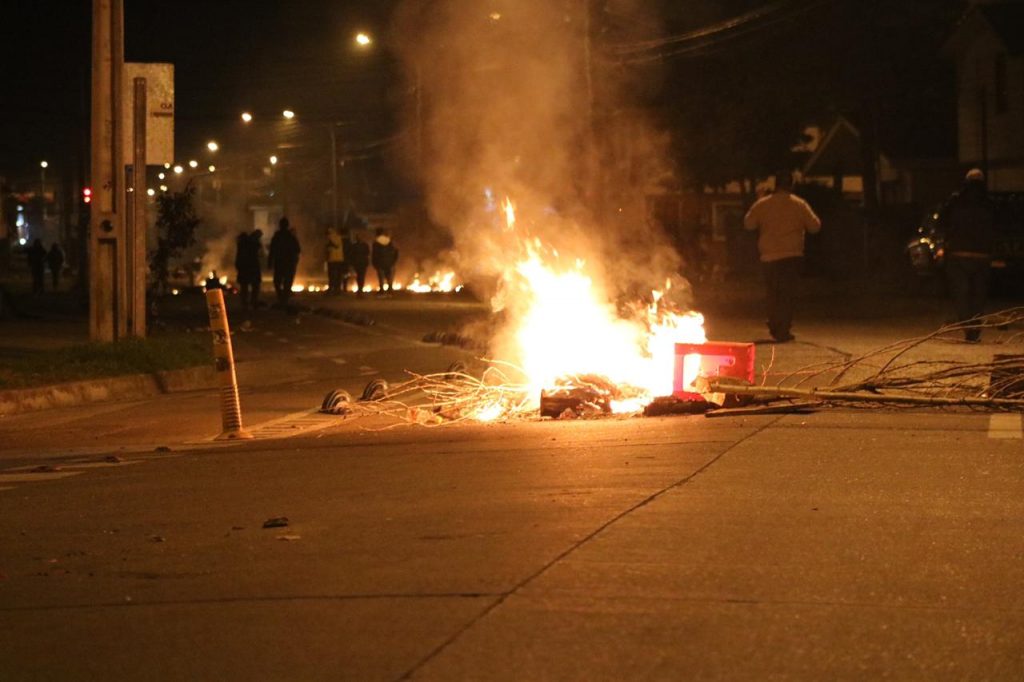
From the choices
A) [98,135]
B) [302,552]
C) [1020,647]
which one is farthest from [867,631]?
[98,135]

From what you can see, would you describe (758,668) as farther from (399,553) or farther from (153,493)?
(153,493)

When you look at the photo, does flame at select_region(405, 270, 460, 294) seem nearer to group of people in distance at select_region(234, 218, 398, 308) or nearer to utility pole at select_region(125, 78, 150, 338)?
group of people in distance at select_region(234, 218, 398, 308)

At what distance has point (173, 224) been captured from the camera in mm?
23188

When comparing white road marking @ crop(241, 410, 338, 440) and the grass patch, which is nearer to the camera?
white road marking @ crop(241, 410, 338, 440)

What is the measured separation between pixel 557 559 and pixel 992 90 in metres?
42.1

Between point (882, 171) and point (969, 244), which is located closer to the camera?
point (969, 244)

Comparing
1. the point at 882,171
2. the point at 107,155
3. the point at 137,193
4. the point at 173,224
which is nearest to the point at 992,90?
the point at 882,171

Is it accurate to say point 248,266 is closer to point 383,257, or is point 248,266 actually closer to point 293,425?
point 383,257

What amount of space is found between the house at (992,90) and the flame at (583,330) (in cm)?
3144

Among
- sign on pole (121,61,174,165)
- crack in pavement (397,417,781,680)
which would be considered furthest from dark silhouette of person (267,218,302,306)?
crack in pavement (397,417,781,680)

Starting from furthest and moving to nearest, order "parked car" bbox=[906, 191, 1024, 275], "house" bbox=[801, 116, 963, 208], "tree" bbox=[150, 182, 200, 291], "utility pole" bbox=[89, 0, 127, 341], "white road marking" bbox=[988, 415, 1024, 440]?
"house" bbox=[801, 116, 963, 208]
"parked car" bbox=[906, 191, 1024, 275]
"tree" bbox=[150, 182, 200, 291]
"utility pole" bbox=[89, 0, 127, 341]
"white road marking" bbox=[988, 415, 1024, 440]

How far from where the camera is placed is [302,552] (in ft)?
22.9

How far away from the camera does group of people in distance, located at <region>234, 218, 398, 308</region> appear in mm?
30094

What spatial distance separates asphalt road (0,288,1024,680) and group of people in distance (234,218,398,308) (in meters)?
19.0
